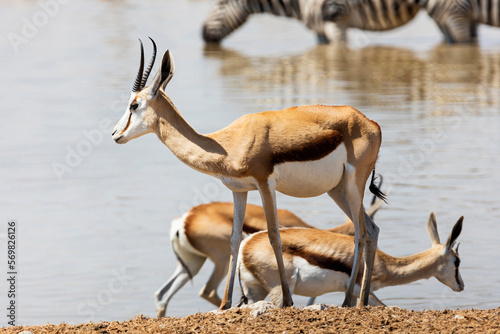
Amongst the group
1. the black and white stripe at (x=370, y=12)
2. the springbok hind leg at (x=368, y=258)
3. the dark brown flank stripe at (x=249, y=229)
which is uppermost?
the springbok hind leg at (x=368, y=258)

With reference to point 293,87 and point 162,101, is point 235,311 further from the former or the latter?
point 293,87

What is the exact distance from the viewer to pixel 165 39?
2739 centimetres

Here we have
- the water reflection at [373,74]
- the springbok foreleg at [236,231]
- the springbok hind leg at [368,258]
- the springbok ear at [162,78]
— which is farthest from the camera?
the water reflection at [373,74]

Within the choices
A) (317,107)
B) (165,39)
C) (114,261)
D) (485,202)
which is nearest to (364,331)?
(317,107)

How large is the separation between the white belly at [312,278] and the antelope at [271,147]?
81cm

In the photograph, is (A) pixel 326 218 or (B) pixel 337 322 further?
(A) pixel 326 218

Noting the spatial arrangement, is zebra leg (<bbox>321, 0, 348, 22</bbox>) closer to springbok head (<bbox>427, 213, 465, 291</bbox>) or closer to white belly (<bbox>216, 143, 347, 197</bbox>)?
springbok head (<bbox>427, 213, 465, 291</bbox>)

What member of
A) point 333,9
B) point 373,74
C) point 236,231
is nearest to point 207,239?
point 236,231

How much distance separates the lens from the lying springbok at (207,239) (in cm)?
759

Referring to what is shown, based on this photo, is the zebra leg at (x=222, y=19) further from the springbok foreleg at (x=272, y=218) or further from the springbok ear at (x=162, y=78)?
the springbok foreleg at (x=272, y=218)

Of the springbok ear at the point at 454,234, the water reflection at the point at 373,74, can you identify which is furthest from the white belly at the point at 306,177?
the water reflection at the point at 373,74

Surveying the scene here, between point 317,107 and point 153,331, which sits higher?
point 317,107

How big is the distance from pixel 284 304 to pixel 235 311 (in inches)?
17.5

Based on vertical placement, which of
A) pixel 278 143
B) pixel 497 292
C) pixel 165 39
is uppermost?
pixel 278 143
